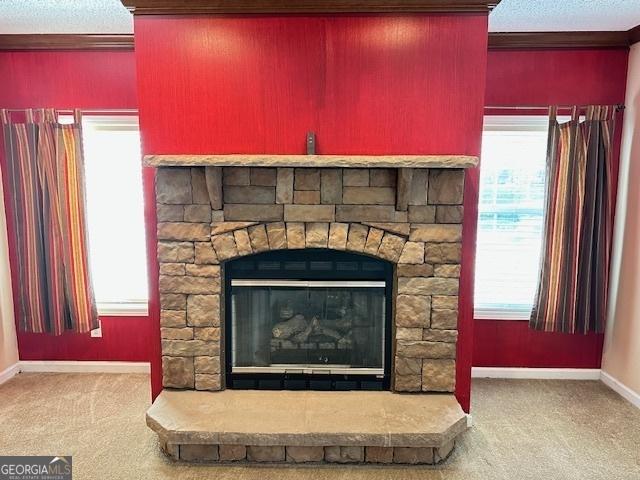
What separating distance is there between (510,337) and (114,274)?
3.08 meters

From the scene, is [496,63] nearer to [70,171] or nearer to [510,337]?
[510,337]

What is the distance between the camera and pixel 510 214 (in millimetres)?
3375

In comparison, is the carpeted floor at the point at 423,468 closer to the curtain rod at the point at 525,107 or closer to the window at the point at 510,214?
the window at the point at 510,214

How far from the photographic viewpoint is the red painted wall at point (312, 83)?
2.50m

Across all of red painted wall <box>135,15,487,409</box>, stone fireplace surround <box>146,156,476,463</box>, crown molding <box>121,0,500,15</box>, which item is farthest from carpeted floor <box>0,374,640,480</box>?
crown molding <box>121,0,500,15</box>

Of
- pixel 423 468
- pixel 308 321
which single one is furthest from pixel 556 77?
pixel 423 468

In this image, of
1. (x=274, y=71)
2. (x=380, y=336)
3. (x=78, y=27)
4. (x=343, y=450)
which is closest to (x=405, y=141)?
(x=274, y=71)

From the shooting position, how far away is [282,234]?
2594mm

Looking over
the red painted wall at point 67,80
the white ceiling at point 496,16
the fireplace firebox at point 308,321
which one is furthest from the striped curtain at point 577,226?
the red painted wall at point 67,80

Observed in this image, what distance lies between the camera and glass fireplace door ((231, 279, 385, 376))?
2.77 meters

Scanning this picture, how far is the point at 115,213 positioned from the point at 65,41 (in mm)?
1244

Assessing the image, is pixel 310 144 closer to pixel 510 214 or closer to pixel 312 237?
pixel 312 237

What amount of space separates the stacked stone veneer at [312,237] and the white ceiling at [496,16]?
1.07 meters

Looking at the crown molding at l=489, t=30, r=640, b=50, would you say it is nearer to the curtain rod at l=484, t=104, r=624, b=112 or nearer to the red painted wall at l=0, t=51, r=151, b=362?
the curtain rod at l=484, t=104, r=624, b=112
